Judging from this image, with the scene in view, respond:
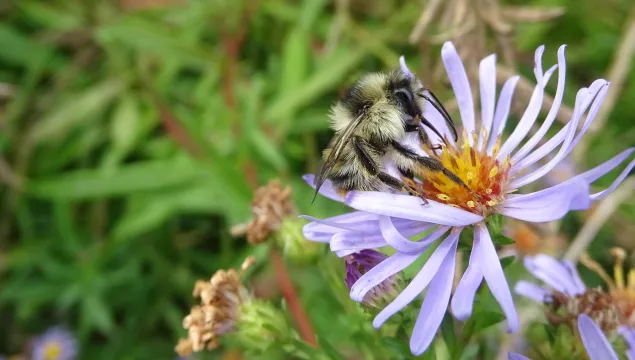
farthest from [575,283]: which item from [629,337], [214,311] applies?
[214,311]

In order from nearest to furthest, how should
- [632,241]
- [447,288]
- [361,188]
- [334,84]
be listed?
[447,288], [361,188], [632,241], [334,84]

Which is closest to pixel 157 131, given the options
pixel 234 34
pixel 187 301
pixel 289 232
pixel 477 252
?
pixel 234 34

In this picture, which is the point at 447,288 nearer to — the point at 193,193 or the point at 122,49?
the point at 193,193

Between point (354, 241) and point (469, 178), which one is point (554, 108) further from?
point (354, 241)

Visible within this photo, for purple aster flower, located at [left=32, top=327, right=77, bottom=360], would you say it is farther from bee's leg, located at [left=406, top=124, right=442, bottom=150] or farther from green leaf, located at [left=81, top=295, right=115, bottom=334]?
bee's leg, located at [left=406, top=124, right=442, bottom=150]

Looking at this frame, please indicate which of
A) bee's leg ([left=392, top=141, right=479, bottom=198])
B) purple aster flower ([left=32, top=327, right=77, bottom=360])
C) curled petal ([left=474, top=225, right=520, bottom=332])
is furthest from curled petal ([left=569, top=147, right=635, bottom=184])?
purple aster flower ([left=32, top=327, right=77, bottom=360])

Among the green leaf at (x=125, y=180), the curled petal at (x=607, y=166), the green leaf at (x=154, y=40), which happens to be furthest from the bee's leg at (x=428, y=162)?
the green leaf at (x=154, y=40)
